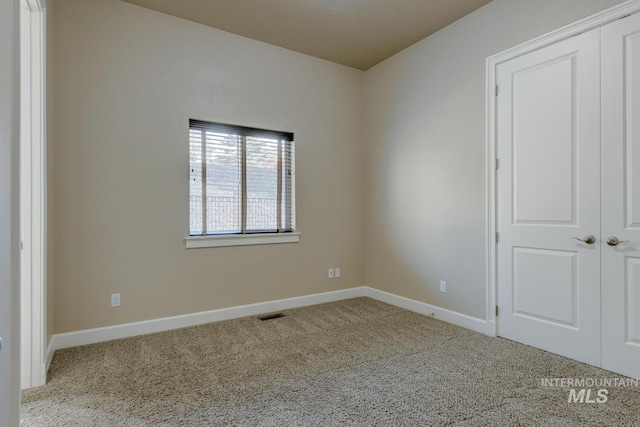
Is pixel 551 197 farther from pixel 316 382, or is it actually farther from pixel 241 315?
pixel 241 315

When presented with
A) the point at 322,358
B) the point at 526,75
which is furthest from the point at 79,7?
the point at 526,75

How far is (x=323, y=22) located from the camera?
3.44m

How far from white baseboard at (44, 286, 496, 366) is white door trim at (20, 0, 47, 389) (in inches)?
9.4

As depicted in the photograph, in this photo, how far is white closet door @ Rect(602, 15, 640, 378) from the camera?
232 cm

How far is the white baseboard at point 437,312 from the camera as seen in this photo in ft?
10.5

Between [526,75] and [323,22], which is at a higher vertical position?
[323,22]

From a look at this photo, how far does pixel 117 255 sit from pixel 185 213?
0.69 m

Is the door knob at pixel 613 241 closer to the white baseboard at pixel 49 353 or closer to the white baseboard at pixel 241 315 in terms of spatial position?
the white baseboard at pixel 241 315

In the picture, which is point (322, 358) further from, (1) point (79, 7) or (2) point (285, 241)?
(1) point (79, 7)

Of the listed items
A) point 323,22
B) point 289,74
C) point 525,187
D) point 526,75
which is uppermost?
point 323,22

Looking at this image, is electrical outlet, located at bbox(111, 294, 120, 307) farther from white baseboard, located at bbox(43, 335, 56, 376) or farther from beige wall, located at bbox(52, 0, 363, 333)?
white baseboard, located at bbox(43, 335, 56, 376)

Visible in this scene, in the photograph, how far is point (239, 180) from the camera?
3754 millimetres

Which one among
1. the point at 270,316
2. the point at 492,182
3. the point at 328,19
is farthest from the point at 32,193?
the point at 492,182

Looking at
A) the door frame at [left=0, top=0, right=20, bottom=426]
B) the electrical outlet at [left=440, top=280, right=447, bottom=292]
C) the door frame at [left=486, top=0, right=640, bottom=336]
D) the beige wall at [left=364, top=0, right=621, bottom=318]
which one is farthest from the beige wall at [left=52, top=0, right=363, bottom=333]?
the door frame at [left=486, top=0, right=640, bottom=336]
